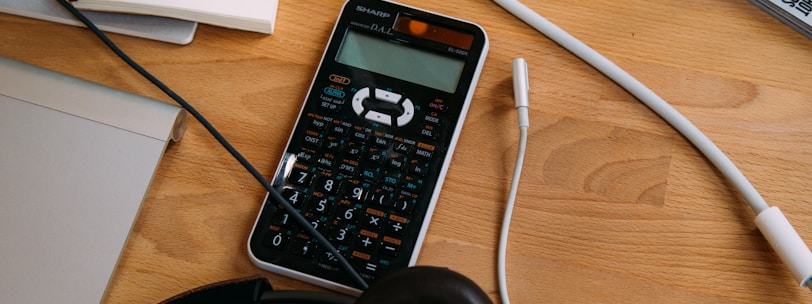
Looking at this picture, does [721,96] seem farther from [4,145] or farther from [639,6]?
[4,145]

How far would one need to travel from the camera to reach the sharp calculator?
0.51 m

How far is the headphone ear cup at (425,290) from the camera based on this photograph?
1.33ft

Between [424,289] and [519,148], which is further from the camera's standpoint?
[519,148]

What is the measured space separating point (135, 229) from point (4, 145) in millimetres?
109

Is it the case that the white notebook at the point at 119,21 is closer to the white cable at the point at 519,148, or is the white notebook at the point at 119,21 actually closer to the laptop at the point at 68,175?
the laptop at the point at 68,175

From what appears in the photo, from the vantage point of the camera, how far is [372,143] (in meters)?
0.54

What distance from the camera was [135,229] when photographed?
54 centimetres

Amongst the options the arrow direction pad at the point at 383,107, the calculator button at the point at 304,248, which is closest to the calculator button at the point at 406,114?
the arrow direction pad at the point at 383,107

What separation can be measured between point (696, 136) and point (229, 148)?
1.09ft

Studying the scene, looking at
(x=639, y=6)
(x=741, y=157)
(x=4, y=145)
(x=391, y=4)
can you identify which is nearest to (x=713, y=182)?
(x=741, y=157)

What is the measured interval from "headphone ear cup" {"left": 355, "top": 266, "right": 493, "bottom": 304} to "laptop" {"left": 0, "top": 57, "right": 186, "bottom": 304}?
202 mm

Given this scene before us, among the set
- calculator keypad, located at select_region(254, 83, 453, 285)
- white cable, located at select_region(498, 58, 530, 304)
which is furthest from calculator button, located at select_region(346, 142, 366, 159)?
white cable, located at select_region(498, 58, 530, 304)

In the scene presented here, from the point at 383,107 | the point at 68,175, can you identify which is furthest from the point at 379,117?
the point at 68,175

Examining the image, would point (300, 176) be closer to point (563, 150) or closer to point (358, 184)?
point (358, 184)
